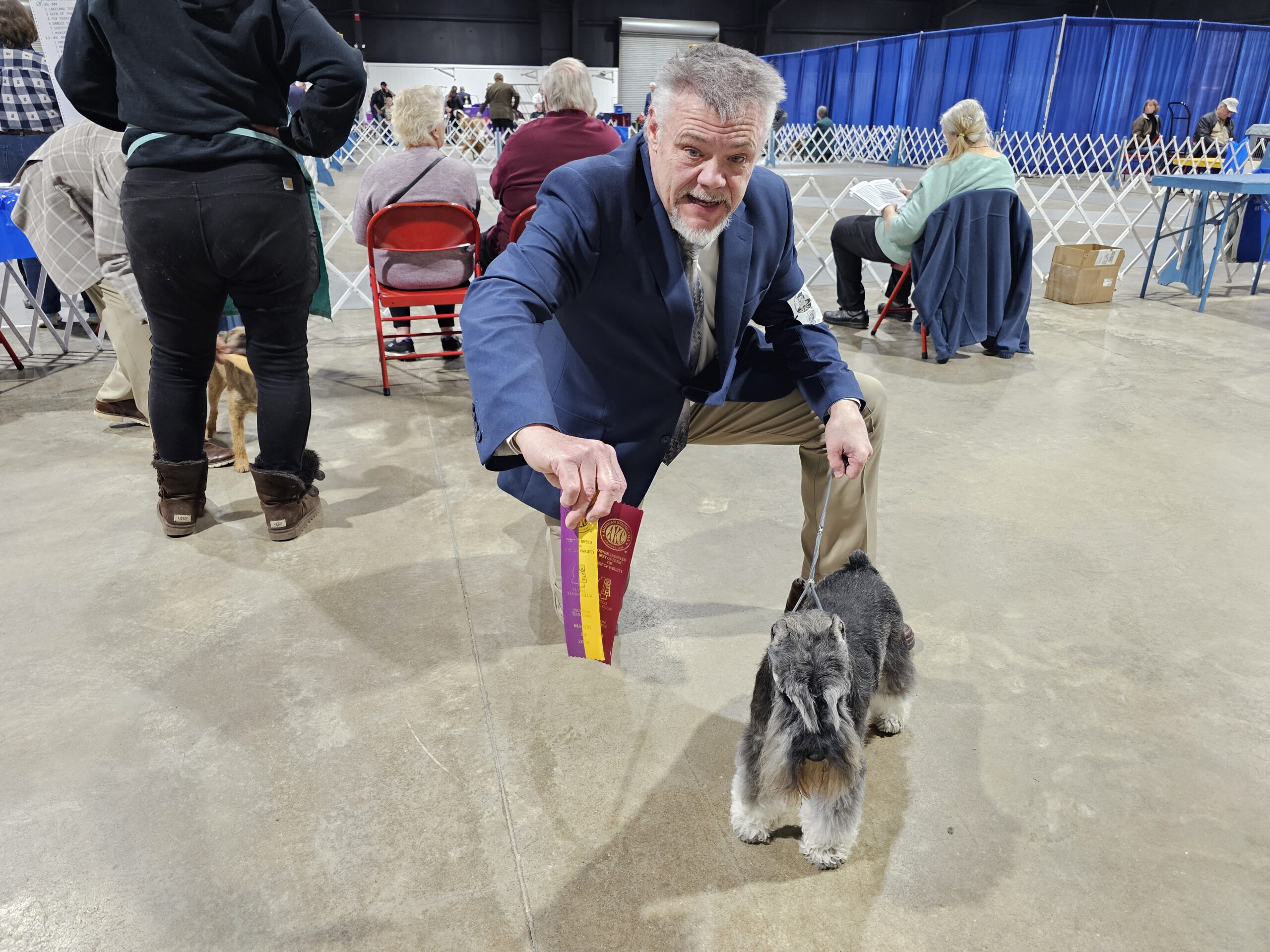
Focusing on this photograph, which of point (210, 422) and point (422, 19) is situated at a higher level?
point (422, 19)

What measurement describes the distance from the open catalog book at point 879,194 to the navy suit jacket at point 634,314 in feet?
11.1

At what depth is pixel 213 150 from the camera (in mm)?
2148

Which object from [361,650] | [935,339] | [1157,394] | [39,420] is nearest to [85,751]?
[361,650]

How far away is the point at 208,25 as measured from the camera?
207 centimetres

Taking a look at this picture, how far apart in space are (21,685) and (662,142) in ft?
6.53

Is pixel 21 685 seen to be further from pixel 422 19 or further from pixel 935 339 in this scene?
pixel 422 19

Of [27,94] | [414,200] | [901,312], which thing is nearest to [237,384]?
[414,200]

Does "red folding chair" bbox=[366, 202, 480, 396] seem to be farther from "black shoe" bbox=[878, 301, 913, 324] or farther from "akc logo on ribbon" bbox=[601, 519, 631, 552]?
"black shoe" bbox=[878, 301, 913, 324]

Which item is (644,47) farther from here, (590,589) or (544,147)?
(590,589)

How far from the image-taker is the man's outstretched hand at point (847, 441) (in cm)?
163

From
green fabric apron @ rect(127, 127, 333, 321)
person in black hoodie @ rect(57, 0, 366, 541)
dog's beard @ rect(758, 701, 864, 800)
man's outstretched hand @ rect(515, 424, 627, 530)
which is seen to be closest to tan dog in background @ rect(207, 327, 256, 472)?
green fabric apron @ rect(127, 127, 333, 321)

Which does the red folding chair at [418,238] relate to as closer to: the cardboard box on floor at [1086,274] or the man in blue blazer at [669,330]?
the man in blue blazer at [669,330]

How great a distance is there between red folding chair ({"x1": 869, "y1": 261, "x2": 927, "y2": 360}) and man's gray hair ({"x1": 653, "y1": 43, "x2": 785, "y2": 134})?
369 centimetres

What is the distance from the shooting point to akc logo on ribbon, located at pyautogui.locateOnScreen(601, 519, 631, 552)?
1143mm
